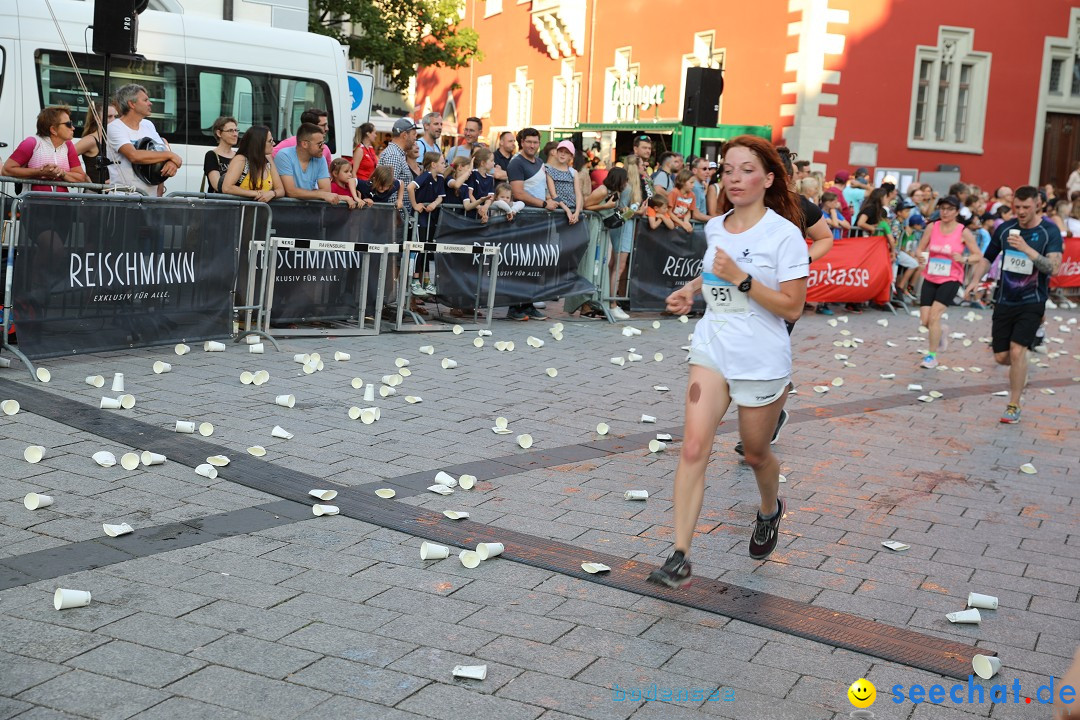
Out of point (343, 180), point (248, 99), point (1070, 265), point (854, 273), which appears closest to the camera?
point (343, 180)

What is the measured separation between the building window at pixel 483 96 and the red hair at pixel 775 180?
1583 inches

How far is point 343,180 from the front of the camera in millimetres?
11531

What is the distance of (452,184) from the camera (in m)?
13.1

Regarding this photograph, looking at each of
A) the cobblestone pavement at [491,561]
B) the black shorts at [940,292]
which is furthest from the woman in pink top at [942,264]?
the cobblestone pavement at [491,561]

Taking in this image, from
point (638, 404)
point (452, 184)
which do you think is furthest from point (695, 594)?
point (452, 184)

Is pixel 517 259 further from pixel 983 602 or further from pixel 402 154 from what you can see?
pixel 983 602

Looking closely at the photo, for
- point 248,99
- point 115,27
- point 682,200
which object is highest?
point 115,27

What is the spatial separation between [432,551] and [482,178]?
860 cm

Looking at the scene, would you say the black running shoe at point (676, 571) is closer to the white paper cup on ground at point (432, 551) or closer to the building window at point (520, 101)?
the white paper cup on ground at point (432, 551)

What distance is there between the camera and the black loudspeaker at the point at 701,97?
56.0ft

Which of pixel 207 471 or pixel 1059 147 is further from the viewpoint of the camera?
pixel 1059 147

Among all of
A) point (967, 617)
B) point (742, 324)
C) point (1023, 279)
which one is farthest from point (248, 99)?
point (967, 617)

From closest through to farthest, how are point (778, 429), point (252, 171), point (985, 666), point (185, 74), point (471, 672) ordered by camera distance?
point (471, 672) → point (985, 666) → point (778, 429) → point (252, 171) → point (185, 74)

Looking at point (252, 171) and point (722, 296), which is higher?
point (252, 171)
